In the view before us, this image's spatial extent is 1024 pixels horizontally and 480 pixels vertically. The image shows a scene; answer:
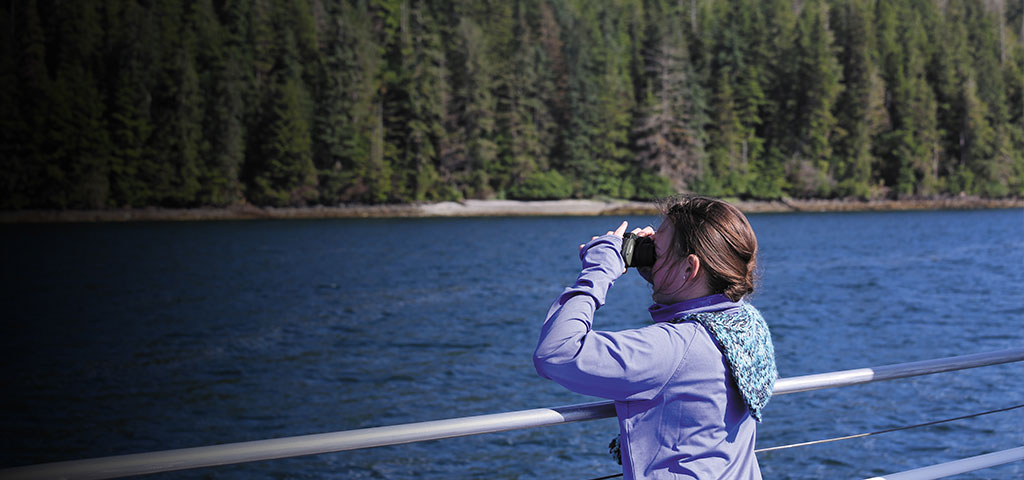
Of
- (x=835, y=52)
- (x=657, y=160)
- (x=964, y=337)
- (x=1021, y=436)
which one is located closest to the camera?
(x=1021, y=436)

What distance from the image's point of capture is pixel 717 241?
178 cm

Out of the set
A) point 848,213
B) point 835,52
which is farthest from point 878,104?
point 848,213

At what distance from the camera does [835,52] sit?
3305 inches

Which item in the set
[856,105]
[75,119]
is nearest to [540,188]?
[856,105]

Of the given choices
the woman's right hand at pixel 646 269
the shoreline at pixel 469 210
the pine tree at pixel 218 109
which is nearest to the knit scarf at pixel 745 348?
the woman's right hand at pixel 646 269

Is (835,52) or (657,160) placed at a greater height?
(835,52)

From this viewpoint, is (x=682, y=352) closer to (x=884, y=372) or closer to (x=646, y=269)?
(x=646, y=269)

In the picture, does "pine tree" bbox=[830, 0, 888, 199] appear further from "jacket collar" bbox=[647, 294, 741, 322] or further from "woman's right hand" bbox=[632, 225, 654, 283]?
"jacket collar" bbox=[647, 294, 741, 322]

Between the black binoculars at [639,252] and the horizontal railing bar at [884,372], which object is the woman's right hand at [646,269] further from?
the horizontal railing bar at [884,372]

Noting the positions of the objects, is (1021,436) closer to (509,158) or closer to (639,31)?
(509,158)

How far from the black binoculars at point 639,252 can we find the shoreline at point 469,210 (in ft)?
171

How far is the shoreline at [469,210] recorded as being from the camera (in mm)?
57969

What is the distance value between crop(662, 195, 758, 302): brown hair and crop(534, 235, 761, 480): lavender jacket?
0.06 metres

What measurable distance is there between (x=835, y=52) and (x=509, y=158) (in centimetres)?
3456
